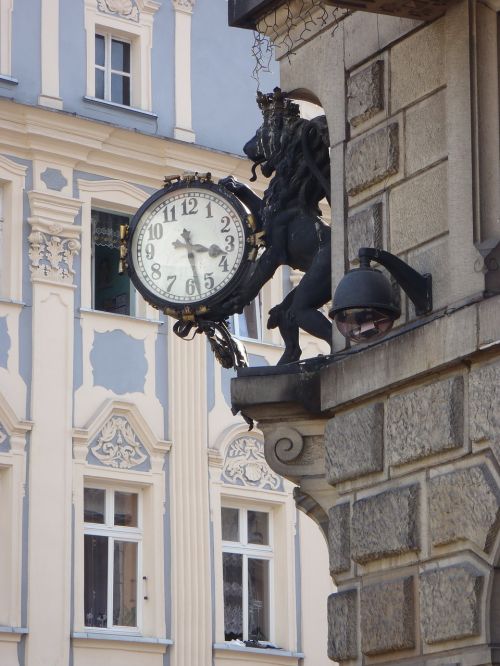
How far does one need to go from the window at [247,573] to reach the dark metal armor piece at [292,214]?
12.9m

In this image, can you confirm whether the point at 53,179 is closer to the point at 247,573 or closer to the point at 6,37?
the point at 6,37

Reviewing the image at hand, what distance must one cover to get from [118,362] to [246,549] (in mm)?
2672

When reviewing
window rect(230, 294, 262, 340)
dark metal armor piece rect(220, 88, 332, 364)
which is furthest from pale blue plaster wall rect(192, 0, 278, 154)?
dark metal armor piece rect(220, 88, 332, 364)

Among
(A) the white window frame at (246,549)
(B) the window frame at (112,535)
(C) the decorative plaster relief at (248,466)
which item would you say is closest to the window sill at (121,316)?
(C) the decorative plaster relief at (248,466)

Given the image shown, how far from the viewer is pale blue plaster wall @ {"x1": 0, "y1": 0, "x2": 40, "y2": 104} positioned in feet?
74.9

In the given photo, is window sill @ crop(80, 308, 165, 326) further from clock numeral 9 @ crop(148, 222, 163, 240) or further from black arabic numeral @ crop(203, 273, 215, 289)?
black arabic numeral @ crop(203, 273, 215, 289)

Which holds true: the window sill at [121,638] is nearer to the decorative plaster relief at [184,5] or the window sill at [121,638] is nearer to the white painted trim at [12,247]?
the white painted trim at [12,247]

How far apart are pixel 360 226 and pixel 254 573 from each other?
14.1 meters

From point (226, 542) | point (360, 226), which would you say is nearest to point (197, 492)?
point (226, 542)

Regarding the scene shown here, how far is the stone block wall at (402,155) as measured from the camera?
9.42 metres

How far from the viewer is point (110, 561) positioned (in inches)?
876

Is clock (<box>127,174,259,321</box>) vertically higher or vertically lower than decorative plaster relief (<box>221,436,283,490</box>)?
lower

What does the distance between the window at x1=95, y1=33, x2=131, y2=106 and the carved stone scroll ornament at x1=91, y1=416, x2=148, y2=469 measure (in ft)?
12.7

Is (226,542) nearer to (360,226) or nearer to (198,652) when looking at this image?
(198,652)
